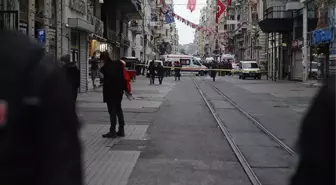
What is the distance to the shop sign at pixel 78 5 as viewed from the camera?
2408 centimetres

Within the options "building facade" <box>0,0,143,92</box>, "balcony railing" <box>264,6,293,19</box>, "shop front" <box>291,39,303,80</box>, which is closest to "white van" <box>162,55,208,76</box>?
"balcony railing" <box>264,6,293,19</box>

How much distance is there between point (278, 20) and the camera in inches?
1686

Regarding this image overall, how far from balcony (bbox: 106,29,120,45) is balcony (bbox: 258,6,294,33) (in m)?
12.3

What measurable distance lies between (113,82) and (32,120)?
9.24 m

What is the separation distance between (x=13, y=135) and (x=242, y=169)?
256 inches

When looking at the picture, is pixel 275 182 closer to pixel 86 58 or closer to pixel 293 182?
pixel 293 182

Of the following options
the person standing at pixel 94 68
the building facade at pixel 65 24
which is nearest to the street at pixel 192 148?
the building facade at pixel 65 24

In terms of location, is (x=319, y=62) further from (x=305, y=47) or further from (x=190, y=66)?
(x=190, y=66)

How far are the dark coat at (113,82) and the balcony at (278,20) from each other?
3335cm

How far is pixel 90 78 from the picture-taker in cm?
2934

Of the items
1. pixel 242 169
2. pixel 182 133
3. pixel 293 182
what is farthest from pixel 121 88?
pixel 293 182

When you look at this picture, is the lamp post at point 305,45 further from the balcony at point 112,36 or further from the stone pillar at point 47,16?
the stone pillar at point 47,16

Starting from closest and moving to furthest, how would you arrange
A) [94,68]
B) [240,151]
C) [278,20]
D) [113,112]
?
[240,151] → [113,112] → [94,68] → [278,20]

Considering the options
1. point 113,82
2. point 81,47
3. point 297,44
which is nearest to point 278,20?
point 297,44
